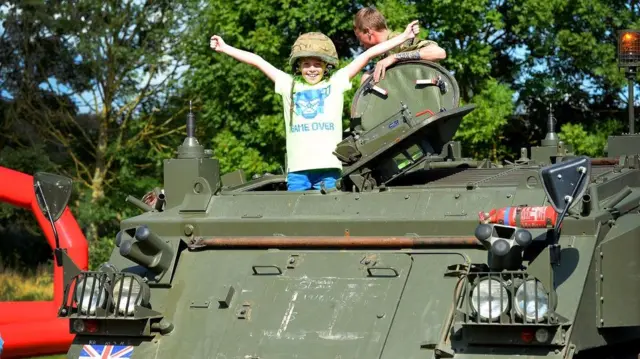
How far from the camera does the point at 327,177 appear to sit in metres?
9.63

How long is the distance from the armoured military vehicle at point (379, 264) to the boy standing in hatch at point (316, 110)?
0.86 feet

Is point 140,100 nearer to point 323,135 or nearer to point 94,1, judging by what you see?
point 94,1

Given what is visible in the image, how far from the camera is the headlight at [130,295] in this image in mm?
8438

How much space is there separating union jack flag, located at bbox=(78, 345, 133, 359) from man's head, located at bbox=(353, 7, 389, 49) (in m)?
3.32

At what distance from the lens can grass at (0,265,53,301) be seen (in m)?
24.2

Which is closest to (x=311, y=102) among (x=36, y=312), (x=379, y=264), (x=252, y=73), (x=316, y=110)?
(x=316, y=110)

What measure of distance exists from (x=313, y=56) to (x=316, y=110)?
1.30ft

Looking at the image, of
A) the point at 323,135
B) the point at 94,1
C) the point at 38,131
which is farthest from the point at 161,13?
the point at 323,135

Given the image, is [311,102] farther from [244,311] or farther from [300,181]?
[244,311]

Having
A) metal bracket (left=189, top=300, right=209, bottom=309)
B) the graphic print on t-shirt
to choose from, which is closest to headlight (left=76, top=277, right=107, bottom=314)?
metal bracket (left=189, top=300, right=209, bottom=309)

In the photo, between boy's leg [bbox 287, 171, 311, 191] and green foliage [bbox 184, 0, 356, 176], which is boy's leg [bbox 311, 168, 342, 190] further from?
green foliage [bbox 184, 0, 356, 176]

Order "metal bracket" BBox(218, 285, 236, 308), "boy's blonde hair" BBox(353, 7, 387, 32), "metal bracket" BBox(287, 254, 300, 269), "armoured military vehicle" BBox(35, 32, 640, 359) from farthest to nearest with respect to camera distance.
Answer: "boy's blonde hair" BBox(353, 7, 387, 32) < "metal bracket" BBox(287, 254, 300, 269) < "metal bracket" BBox(218, 285, 236, 308) < "armoured military vehicle" BBox(35, 32, 640, 359)

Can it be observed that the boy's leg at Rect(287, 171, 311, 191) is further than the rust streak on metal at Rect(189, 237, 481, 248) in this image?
Yes

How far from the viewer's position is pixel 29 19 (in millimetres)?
28562
